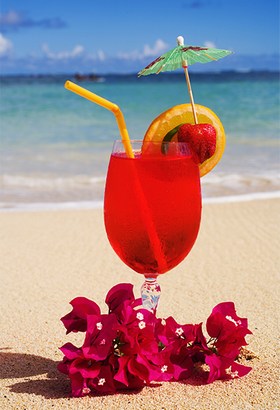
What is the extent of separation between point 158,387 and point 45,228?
7.59ft

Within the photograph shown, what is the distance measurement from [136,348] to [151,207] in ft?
1.14

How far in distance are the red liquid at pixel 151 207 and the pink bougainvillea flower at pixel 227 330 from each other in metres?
0.21

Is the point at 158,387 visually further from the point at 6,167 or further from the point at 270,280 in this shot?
the point at 6,167

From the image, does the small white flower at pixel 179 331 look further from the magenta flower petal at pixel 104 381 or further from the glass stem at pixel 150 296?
the magenta flower petal at pixel 104 381

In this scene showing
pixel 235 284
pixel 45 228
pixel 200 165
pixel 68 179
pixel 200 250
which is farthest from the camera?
pixel 68 179

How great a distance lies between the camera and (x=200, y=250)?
3.54m

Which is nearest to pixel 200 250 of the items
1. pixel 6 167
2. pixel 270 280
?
pixel 270 280

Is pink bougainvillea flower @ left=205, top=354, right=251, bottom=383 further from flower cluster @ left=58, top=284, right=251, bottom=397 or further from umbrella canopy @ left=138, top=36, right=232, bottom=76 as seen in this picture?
umbrella canopy @ left=138, top=36, right=232, bottom=76

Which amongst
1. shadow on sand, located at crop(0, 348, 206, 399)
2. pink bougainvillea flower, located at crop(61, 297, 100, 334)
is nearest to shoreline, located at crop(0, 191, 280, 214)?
shadow on sand, located at crop(0, 348, 206, 399)

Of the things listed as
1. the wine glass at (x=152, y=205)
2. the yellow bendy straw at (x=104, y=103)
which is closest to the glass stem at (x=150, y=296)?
the wine glass at (x=152, y=205)

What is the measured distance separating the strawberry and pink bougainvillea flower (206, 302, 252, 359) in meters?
0.42

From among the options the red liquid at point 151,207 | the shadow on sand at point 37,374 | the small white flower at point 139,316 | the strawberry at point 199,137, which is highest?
the strawberry at point 199,137

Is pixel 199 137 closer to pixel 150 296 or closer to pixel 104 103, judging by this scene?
pixel 104 103

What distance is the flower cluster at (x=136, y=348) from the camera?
5.85 ft
